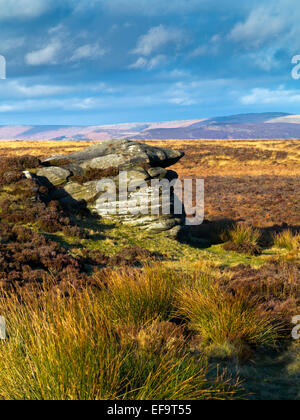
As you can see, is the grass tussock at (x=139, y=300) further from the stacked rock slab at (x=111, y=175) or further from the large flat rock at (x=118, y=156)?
the large flat rock at (x=118, y=156)

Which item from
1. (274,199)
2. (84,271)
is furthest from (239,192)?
(84,271)

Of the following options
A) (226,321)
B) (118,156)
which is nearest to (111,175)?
(118,156)

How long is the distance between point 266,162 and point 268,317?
5921 cm

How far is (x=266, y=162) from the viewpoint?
59281 millimetres

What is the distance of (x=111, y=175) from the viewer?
15305 mm

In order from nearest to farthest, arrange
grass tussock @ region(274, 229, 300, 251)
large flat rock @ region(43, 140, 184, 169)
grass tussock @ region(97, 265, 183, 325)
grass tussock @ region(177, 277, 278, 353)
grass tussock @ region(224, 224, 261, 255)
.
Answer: grass tussock @ region(177, 277, 278, 353), grass tussock @ region(97, 265, 183, 325), grass tussock @ region(224, 224, 261, 255), grass tussock @ region(274, 229, 300, 251), large flat rock @ region(43, 140, 184, 169)

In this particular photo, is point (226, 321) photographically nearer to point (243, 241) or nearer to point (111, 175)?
point (243, 241)

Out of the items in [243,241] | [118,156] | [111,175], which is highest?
[118,156]

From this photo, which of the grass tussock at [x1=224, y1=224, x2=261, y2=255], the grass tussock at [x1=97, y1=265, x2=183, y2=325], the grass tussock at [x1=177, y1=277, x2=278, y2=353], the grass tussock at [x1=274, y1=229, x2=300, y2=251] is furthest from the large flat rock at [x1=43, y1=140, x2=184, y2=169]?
the grass tussock at [x1=177, y1=277, x2=278, y2=353]

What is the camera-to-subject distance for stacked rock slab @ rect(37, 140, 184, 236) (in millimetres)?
14469

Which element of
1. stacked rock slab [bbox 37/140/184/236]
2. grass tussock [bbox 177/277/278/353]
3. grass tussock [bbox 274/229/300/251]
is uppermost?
stacked rock slab [bbox 37/140/184/236]

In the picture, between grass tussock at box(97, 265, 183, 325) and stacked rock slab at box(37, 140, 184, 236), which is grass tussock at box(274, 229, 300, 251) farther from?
grass tussock at box(97, 265, 183, 325)

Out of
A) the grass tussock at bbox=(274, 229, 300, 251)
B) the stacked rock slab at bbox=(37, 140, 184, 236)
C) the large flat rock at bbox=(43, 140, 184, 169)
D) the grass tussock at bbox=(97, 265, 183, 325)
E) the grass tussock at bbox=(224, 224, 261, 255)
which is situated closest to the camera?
the grass tussock at bbox=(97, 265, 183, 325)
